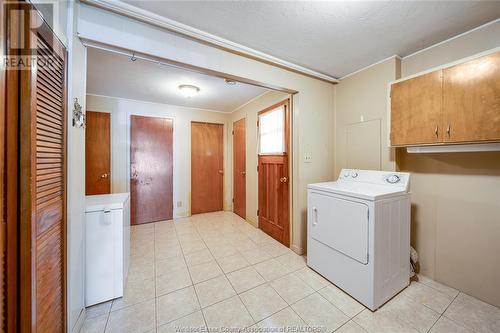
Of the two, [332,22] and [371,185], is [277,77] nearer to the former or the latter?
[332,22]

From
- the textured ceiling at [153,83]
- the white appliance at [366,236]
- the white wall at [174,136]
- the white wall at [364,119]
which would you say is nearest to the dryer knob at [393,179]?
the white appliance at [366,236]

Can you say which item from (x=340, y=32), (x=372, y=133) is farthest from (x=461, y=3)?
(x=372, y=133)

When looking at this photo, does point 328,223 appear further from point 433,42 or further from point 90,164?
point 90,164

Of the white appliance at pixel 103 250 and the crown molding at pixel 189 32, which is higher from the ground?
the crown molding at pixel 189 32

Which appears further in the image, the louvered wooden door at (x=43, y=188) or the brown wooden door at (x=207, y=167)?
the brown wooden door at (x=207, y=167)

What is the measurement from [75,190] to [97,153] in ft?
8.08

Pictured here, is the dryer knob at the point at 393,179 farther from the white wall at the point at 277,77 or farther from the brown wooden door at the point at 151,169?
the brown wooden door at the point at 151,169

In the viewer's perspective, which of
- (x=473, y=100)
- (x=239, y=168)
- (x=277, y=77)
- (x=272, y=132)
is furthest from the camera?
(x=239, y=168)

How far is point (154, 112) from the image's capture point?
368cm

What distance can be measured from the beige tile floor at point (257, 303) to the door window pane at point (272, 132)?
5.08 feet

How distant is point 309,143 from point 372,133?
2.36 feet

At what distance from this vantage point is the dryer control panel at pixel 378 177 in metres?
1.77

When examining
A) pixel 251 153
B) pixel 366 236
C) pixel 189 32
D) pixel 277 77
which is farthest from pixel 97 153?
pixel 366 236

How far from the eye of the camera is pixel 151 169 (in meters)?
3.68
